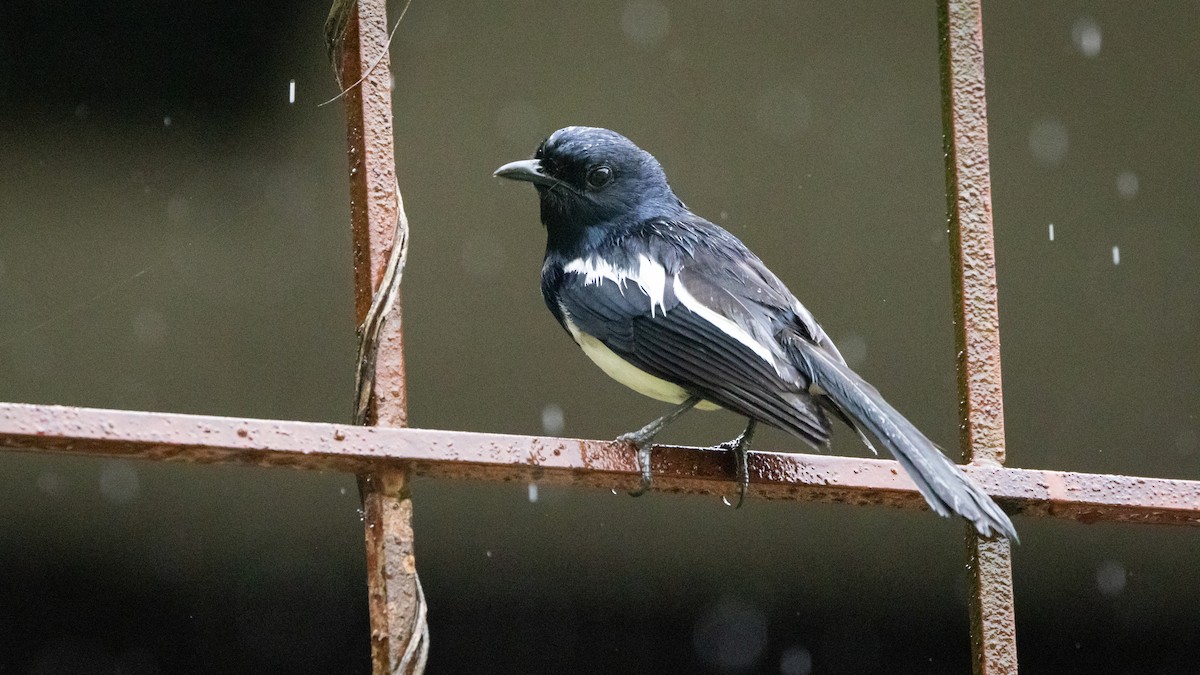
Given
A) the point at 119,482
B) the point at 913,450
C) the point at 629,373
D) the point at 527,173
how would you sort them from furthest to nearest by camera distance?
the point at 119,482 → the point at 527,173 → the point at 629,373 → the point at 913,450

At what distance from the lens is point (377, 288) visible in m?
2.02

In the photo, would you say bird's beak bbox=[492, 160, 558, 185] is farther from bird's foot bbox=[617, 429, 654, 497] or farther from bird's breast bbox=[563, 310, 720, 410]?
bird's foot bbox=[617, 429, 654, 497]

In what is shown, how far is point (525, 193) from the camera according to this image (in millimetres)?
4809

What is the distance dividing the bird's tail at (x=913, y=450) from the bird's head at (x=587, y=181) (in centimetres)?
67

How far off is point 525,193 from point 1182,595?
2.78 meters

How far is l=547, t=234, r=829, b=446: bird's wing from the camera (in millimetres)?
2350

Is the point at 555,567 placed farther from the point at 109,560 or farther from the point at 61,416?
the point at 61,416

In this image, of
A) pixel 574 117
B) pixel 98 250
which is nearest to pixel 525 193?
pixel 574 117

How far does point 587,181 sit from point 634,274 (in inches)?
12.8

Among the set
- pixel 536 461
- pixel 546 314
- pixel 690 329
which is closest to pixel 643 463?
pixel 536 461

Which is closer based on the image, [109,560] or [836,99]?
[836,99]

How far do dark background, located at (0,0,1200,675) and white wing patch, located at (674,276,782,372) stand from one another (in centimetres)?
201

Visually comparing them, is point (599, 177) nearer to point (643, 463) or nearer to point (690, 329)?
point (690, 329)

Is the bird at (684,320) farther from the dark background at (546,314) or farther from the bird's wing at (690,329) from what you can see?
the dark background at (546,314)
